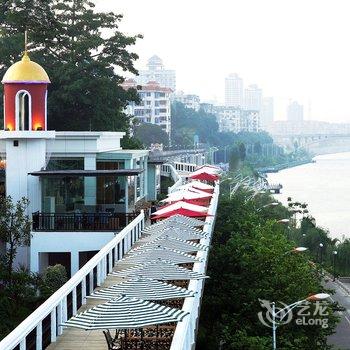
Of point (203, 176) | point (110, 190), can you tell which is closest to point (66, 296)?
point (110, 190)

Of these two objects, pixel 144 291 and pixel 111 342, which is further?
pixel 144 291

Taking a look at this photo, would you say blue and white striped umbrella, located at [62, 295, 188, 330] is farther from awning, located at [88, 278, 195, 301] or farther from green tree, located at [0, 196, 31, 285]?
green tree, located at [0, 196, 31, 285]

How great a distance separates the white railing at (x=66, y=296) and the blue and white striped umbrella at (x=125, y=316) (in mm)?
747

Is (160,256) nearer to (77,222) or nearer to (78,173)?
(77,222)

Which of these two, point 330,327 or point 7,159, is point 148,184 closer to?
point 7,159

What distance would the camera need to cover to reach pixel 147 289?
12.3 metres

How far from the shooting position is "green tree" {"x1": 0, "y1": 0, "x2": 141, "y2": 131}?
38.9 metres

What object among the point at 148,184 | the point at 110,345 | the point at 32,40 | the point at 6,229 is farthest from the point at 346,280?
the point at 110,345

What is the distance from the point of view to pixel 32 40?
40156 mm

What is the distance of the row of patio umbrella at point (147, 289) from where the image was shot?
10.6m

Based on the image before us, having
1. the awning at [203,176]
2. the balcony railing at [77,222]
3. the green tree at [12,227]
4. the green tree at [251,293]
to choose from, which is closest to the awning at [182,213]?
the balcony railing at [77,222]

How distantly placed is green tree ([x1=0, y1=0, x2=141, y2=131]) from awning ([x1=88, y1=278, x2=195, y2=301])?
85.4ft

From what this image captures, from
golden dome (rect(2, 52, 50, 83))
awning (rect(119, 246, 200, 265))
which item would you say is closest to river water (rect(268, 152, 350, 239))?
golden dome (rect(2, 52, 50, 83))

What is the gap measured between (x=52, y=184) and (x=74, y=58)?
50.8 feet
